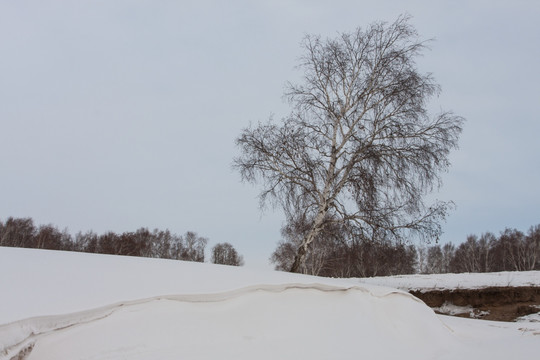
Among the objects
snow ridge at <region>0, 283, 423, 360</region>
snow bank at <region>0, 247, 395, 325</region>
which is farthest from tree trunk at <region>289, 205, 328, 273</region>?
snow ridge at <region>0, 283, 423, 360</region>

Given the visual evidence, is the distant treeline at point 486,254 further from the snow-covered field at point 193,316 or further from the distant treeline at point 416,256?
the snow-covered field at point 193,316

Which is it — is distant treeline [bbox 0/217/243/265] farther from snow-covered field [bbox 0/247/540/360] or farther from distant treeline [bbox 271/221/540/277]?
snow-covered field [bbox 0/247/540/360]

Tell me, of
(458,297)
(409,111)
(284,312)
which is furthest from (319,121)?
(284,312)

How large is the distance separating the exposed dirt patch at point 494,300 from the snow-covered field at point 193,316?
20.1 feet

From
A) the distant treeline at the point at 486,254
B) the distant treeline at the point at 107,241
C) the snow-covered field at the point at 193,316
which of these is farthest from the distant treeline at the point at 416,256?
the distant treeline at the point at 107,241

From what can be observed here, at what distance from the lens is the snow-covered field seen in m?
2.05

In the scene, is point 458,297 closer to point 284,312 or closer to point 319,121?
point 319,121

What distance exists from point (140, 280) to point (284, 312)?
3.88 ft

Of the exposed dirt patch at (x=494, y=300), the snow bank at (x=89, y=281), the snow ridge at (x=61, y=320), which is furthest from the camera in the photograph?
the exposed dirt patch at (x=494, y=300)

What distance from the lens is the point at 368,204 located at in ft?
32.3

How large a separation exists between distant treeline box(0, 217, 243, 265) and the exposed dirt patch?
4859 cm

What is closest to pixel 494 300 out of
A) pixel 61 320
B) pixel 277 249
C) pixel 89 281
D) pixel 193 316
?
pixel 193 316

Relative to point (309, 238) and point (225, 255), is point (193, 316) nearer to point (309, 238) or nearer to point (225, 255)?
point (309, 238)

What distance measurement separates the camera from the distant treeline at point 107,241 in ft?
181
